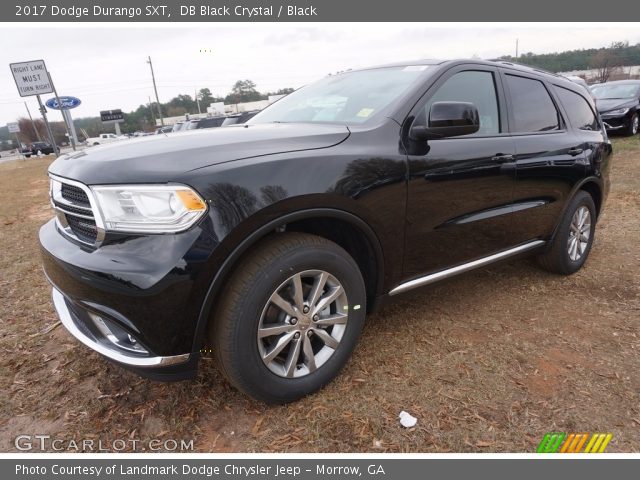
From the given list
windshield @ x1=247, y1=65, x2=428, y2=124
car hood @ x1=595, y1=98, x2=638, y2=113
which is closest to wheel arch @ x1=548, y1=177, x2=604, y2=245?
windshield @ x1=247, y1=65, x2=428, y2=124

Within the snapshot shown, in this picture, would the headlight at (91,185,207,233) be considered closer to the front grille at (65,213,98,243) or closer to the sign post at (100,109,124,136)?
the front grille at (65,213,98,243)

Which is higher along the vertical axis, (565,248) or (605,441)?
(565,248)

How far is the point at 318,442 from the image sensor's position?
6.71ft

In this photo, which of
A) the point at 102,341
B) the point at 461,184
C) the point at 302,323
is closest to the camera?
the point at 102,341

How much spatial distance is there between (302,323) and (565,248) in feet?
8.82

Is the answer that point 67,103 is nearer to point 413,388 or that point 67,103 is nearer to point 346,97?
point 346,97

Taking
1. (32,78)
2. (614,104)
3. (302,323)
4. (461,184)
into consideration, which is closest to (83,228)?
(302,323)

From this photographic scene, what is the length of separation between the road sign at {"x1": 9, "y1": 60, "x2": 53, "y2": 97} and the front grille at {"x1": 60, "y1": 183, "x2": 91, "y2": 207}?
10195 mm

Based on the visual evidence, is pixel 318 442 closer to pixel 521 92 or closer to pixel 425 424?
pixel 425 424

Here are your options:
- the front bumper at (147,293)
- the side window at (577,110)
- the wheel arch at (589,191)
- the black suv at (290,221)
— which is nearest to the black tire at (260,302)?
the black suv at (290,221)

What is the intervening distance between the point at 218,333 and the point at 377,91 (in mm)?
1827

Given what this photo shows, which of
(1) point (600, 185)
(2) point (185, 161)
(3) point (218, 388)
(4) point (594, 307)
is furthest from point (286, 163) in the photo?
(1) point (600, 185)

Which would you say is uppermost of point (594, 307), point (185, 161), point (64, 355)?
point (185, 161)

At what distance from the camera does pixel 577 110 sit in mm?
3771
